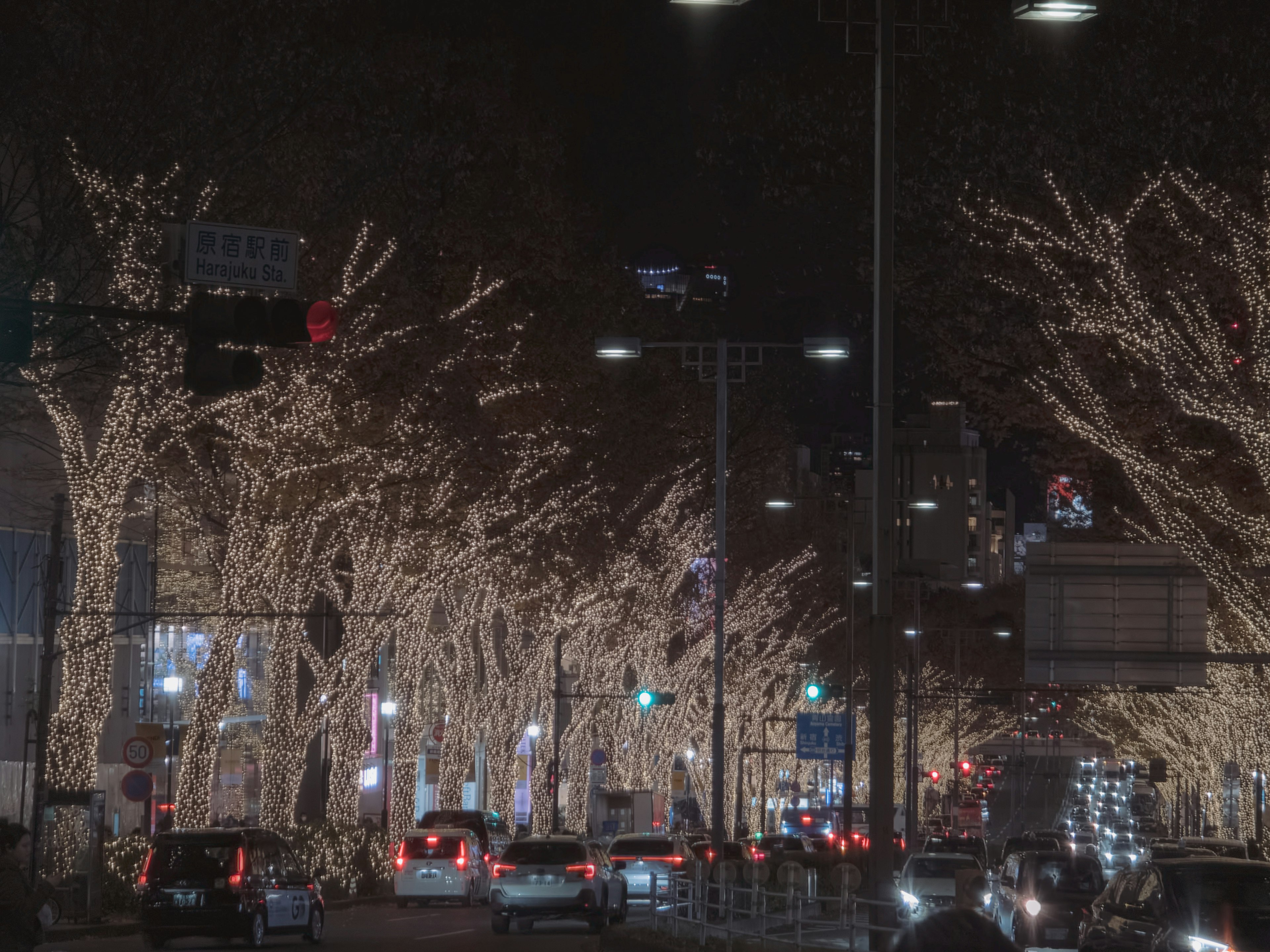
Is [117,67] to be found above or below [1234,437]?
above

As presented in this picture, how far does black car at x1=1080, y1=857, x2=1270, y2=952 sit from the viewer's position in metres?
15.2

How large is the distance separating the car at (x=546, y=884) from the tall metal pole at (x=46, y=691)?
23.3 ft

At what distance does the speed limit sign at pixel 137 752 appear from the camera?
31500mm

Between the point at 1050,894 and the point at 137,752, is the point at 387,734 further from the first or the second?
the point at 1050,894

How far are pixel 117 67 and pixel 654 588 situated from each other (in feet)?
119

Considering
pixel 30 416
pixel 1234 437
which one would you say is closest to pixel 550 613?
pixel 30 416

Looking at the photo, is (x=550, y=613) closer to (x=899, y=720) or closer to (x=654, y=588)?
(x=654, y=588)

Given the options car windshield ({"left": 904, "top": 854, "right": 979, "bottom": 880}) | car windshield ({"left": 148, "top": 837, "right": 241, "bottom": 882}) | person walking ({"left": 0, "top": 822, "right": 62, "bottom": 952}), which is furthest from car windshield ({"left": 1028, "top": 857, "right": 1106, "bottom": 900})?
person walking ({"left": 0, "top": 822, "right": 62, "bottom": 952})

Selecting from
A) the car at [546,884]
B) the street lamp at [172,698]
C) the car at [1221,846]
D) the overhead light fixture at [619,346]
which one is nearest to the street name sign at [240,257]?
the overhead light fixture at [619,346]

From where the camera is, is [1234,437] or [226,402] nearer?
[1234,437]

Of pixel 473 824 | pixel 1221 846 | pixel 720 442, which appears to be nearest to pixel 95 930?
pixel 473 824

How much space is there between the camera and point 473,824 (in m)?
40.2

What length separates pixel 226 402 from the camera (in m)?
28.0

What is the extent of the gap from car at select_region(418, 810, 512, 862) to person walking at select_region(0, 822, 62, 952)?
25.1 metres
